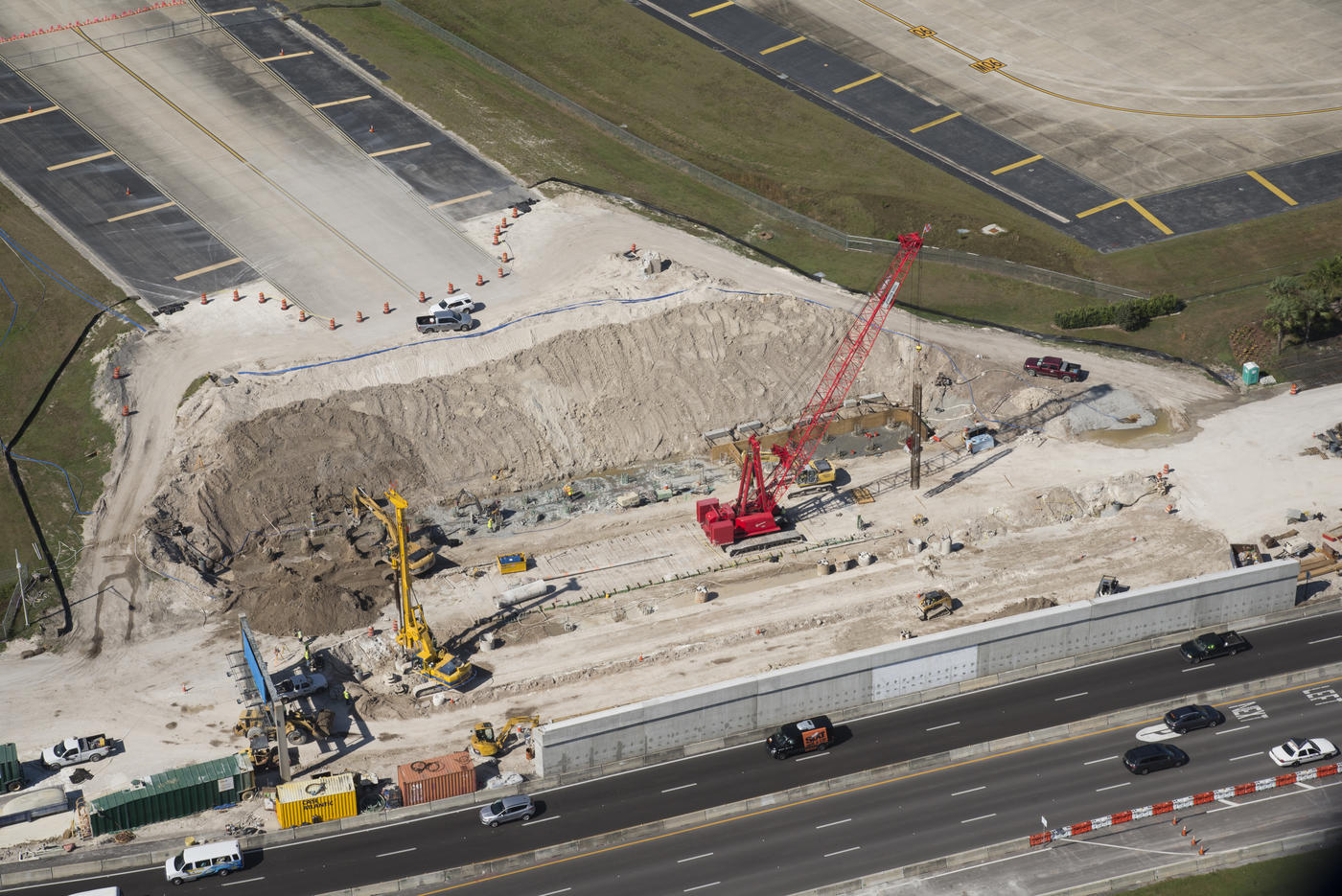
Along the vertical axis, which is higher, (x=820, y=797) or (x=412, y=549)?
(x=412, y=549)

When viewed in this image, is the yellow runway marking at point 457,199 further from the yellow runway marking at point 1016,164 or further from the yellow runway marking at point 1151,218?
the yellow runway marking at point 1151,218

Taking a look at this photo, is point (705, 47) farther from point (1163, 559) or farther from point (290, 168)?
point (1163, 559)

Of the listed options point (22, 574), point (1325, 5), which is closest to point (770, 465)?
point (22, 574)

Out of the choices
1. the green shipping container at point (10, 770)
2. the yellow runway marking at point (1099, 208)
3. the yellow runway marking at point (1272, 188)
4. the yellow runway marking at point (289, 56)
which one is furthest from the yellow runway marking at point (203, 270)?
the yellow runway marking at point (1272, 188)

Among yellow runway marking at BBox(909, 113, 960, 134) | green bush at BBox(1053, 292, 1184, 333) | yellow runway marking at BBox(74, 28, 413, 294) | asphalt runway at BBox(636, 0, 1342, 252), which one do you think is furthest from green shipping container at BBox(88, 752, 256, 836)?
yellow runway marking at BBox(909, 113, 960, 134)

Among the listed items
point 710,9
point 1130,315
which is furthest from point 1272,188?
point 710,9

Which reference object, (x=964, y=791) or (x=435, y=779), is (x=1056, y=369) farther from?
(x=435, y=779)
